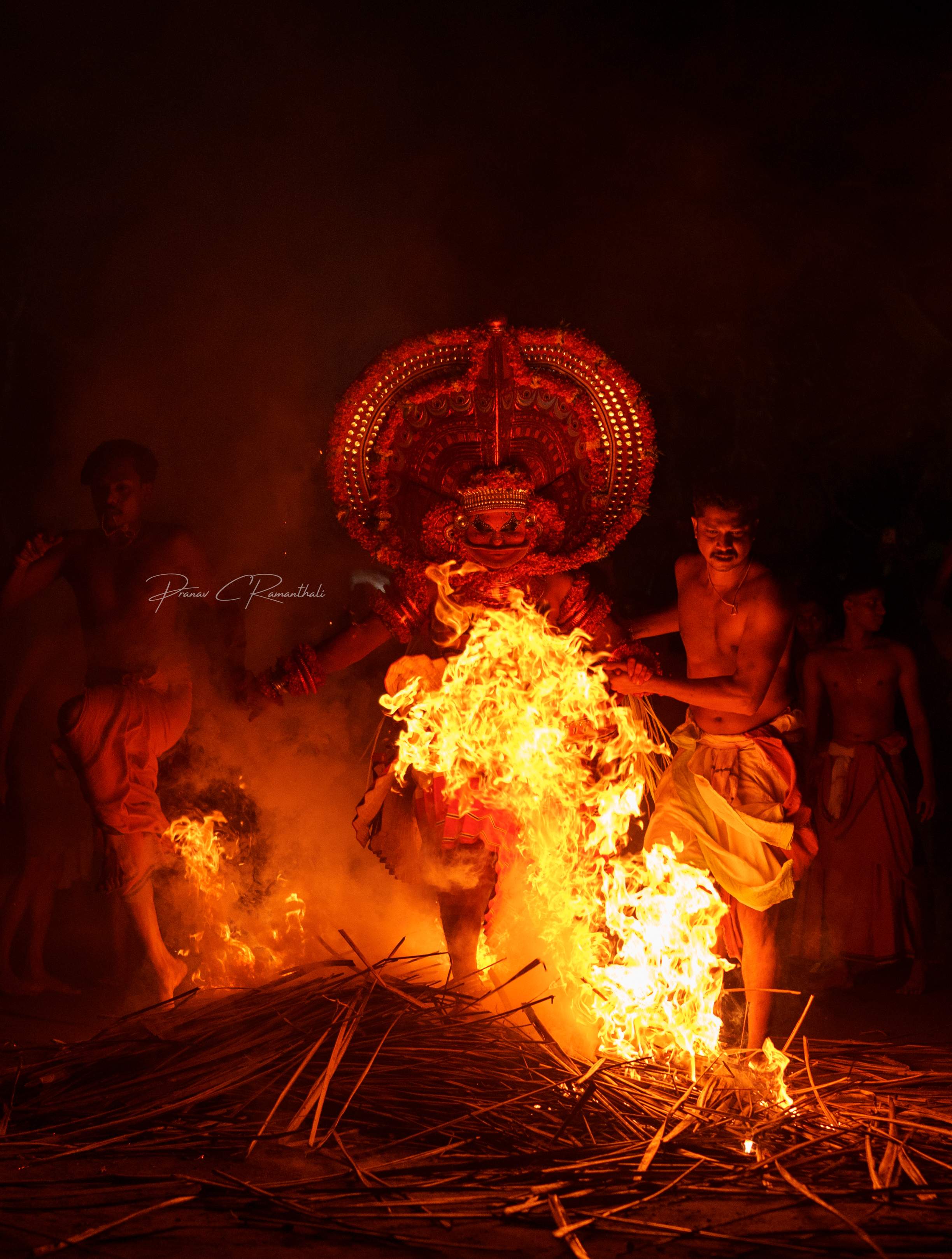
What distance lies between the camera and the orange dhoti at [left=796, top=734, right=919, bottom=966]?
16.6ft

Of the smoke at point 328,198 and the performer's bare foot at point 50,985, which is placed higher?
the smoke at point 328,198


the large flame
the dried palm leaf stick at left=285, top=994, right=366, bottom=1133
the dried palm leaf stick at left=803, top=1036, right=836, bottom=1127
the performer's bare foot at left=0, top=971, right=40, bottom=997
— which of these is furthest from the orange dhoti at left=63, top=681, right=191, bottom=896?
the dried palm leaf stick at left=803, top=1036, right=836, bottom=1127

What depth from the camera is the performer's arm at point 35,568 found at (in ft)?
15.1

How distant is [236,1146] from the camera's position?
9.06 ft

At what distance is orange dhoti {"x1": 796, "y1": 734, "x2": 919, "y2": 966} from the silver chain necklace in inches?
71.9

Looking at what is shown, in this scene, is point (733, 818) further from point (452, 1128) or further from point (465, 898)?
point (452, 1128)

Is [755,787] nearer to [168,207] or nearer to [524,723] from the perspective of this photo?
[524,723]

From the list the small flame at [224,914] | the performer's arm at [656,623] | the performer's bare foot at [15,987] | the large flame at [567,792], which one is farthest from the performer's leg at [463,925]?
the performer's bare foot at [15,987]

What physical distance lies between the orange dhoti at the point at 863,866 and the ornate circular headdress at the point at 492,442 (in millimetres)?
2128

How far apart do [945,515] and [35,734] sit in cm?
467

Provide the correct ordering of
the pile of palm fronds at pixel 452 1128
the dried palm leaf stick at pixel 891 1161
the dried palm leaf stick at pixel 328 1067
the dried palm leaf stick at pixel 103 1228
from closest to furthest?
the dried palm leaf stick at pixel 103 1228 < the pile of palm fronds at pixel 452 1128 < the dried palm leaf stick at pixel 891 1161 < the dried palm leaf stick at pixel 328 1067

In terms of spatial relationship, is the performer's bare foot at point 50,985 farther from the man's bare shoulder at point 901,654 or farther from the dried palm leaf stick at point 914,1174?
the man's bare shoulder at point 901,654

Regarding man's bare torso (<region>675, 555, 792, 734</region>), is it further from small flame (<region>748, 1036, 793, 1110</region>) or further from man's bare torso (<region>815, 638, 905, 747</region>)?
man's bare torso (<region>815, 638, 905, 747</region>)

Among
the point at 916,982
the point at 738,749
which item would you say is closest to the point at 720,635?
the point at 738,749
